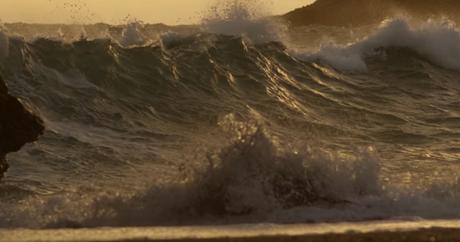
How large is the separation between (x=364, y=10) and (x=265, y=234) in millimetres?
43115

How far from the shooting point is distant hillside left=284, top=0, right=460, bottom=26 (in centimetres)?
4031

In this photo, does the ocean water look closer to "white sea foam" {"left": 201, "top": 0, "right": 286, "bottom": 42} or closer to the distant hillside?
"white sea foam" {"left": 201, "top": 0, "right": 286, "bottom": 42}

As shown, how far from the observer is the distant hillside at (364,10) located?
4031 centimetres

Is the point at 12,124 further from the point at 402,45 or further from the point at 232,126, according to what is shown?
the point at 402,45

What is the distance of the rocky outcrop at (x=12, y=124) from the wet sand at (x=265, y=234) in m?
1.70

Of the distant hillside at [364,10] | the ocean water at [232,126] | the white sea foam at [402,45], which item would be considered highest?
the distant hillside at [364,10]

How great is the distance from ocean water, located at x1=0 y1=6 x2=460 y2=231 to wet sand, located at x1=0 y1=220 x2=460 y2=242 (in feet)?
5.20

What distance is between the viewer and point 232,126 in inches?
210

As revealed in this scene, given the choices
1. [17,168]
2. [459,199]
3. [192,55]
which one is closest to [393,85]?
[192,55]

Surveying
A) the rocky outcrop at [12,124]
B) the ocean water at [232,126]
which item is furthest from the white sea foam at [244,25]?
the rocky outcrop at [12,124]

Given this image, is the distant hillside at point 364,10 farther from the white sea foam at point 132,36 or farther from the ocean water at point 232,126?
the white sea foam at point 132,36

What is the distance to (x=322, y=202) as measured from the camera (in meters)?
4.94

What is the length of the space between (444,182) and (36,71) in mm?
7796

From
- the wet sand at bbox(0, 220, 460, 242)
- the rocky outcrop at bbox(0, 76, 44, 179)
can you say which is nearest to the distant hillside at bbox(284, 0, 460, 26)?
the rocky outcrop at bbox(0, 76, 44, 179)
